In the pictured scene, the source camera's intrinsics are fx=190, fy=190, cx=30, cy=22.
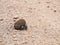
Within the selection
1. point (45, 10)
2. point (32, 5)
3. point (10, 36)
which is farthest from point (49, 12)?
point (10, 36)

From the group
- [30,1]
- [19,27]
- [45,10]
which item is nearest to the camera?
[19,27]

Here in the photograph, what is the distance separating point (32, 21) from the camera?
2.09 metres

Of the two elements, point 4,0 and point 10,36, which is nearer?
point 10,36

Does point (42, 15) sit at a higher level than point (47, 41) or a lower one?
higher

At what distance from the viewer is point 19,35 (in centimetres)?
188

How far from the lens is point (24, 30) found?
1.96 m

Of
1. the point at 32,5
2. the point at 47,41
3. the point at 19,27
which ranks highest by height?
the point at 32,5

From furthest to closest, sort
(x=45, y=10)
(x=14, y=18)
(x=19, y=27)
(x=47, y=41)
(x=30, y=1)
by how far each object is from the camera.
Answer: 1. (x=30, y=1)
2. (x=45, y=10)
3. (x=14, y=18)
4. (x=19, y=27)
5. (x=47, y=41)

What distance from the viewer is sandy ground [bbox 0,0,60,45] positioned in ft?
6.03

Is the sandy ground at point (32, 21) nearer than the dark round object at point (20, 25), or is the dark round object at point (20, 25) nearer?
the sandy ground at point (32, 21)

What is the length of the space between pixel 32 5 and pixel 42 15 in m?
0.25

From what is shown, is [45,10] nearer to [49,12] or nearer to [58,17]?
[49,12]

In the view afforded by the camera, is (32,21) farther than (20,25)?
Yes

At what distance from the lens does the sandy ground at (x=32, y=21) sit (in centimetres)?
184
